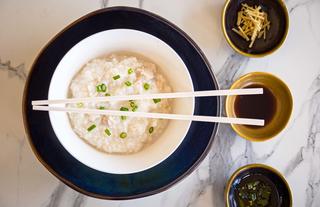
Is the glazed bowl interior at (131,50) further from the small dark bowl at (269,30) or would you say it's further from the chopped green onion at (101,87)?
the small dark bowl at (269,30)

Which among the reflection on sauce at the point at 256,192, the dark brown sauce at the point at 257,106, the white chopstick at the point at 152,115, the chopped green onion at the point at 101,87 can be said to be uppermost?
the dark brown sauce at the point at 257,106

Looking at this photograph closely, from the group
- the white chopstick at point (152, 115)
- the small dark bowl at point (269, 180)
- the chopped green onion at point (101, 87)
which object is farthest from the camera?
the small dark bowl at point (269, 180)

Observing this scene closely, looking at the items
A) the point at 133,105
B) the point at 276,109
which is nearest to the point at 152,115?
the point at 133,105

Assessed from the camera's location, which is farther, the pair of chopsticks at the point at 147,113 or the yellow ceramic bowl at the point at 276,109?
the yellow ceramic bowl at the point at 276,109

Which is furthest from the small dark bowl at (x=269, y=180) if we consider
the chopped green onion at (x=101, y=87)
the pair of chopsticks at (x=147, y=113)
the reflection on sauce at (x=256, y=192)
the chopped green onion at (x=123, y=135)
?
the chopped green onion at (x=101, y=87)

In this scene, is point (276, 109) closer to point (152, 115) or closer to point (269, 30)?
point (269, 30)

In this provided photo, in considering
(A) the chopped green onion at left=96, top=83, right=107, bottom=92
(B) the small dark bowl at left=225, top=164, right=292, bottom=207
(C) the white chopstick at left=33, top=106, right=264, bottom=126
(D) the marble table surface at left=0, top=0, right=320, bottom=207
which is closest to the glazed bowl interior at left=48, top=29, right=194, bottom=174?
(C) the white chopstick at left=33, top=106, right=264, bottom=126

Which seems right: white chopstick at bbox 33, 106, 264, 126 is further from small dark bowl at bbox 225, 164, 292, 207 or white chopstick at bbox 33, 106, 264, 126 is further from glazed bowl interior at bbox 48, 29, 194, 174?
small dark bowl at bbox 225, 164, 292, 207

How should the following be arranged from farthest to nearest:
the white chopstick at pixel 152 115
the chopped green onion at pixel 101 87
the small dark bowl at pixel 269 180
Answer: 1. the small dark bowl at pixel 269 180
2. the chopped green onion at pixel 101 87
3. the white chopstick at pixel 152 115
